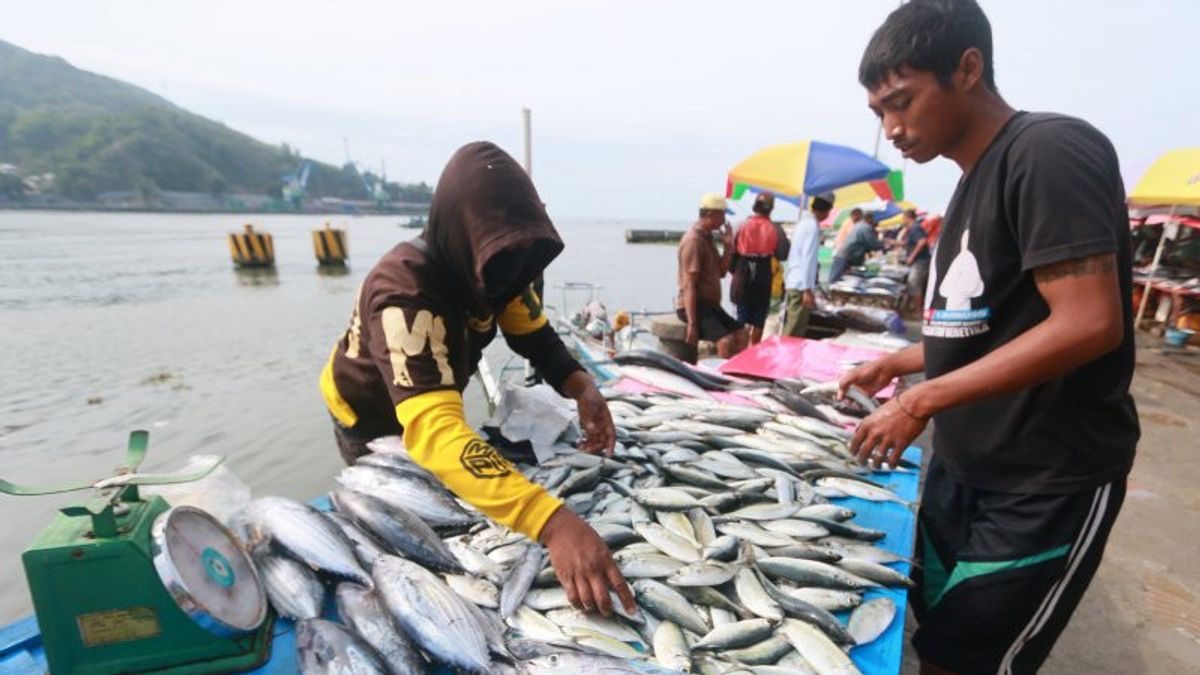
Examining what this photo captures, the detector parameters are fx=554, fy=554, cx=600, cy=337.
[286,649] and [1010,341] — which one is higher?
[1010,341]

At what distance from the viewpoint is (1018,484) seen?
6.17ft

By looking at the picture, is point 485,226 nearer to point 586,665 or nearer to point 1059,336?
point 586,665

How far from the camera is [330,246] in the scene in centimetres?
3284

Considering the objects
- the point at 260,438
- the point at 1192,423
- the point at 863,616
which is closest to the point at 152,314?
the point at 260,438

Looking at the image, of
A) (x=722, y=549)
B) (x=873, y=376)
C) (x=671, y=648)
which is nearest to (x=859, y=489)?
(x=873, y=376)

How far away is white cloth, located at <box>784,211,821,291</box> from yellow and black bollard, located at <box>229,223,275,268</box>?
1217 inches

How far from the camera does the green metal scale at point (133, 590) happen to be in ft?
4.83

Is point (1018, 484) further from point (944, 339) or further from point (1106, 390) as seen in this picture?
point (944, 339)

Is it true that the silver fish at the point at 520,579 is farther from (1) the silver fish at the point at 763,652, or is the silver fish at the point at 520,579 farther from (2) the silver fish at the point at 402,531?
(1) the silver fish at the point at 763,652

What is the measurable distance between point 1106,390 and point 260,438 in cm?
1063

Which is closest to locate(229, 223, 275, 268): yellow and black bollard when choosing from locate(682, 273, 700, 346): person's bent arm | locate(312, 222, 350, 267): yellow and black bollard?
locate(312, 222, 350, 267): yellow and black bollard

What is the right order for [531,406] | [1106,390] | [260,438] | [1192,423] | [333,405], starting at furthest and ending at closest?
[260,438] < [1192,423] < [531,406] < [333,405] < [1106,390]

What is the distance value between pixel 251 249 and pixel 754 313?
31110mm

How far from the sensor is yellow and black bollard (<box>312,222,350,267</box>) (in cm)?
3259
